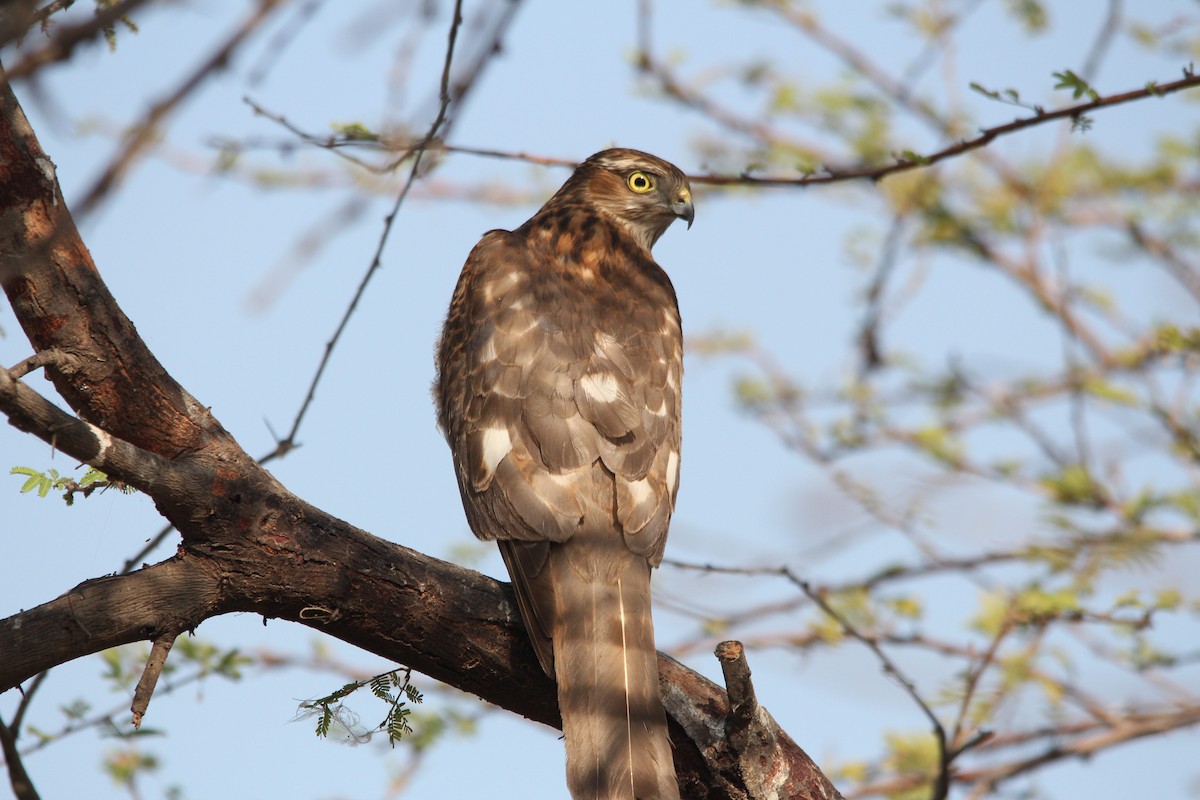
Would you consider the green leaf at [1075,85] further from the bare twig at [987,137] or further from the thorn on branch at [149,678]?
the thorn on branch at [149,678]

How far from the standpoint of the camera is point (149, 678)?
2789mm

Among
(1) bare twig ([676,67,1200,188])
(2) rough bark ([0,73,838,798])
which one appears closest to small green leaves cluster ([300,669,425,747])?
(2) rough bark ([0,73,838,798])

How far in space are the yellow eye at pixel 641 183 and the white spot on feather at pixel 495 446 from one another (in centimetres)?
204

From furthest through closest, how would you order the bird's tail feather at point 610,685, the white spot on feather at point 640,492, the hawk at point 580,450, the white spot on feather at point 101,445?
1. the white spot on feather at point 640,492
2. the hawk at point 580,450
3. the bird's tail feather at point 610,685
4. the white spot on feather at point 101,445

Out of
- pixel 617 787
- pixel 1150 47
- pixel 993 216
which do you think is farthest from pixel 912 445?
pixel 617 787

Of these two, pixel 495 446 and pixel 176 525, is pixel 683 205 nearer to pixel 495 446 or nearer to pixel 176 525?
pixel 495 446

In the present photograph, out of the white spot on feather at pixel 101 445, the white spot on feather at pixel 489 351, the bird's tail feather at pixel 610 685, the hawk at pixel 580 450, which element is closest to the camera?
the white spot on feather at pixel 101 445

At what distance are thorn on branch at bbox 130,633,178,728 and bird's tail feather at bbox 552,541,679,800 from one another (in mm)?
1091

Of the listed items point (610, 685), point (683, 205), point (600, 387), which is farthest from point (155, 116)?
point (683, 205)

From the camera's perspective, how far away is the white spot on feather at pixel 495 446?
13.2 feet

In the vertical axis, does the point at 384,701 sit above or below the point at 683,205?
below

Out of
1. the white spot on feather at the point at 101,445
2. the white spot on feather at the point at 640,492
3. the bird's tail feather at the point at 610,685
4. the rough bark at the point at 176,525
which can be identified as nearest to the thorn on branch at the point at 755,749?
the rough bark at the point at 176,525

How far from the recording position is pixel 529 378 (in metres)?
4.21

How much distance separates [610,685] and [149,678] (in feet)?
4.10
